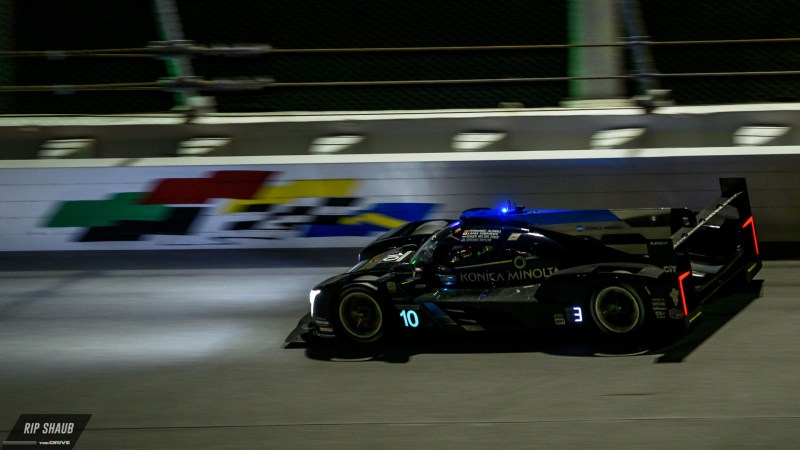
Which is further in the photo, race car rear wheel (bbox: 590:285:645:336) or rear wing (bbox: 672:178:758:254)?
rear wing (bbox: 672:178:758:254)

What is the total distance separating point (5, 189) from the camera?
1249 cm

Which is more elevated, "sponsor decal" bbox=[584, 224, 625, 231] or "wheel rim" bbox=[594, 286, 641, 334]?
"sponsor decal" bbox=[584, 224, 625, 231]

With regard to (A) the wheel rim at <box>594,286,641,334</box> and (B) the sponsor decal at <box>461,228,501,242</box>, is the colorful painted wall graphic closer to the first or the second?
(B) the sponsor decal at <box>461,228,501,242</box>

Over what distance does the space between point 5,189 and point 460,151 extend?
5837mm

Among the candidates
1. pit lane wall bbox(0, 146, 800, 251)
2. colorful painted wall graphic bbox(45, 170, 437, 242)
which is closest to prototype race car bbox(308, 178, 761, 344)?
pit lane wall bbox(0, 146, 800, 251)

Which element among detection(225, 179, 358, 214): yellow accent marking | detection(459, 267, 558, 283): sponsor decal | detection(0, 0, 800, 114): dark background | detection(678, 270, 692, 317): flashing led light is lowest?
detection(678, 270, 692, 317): flashing led light

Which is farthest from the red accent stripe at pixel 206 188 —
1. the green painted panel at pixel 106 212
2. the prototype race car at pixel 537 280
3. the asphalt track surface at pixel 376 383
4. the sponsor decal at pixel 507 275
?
the sponsor decal at pixel 507 275

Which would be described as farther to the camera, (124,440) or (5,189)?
(5,189)

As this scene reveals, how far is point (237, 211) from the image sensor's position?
476 inches

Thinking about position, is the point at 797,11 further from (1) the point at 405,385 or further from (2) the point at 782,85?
(1) the point at 405,385

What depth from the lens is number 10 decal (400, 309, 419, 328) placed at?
812 cm

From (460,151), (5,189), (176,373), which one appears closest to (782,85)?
(460,151)

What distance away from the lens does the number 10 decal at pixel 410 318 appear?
8.12 metres

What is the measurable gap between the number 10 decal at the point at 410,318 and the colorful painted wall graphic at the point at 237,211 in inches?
145
